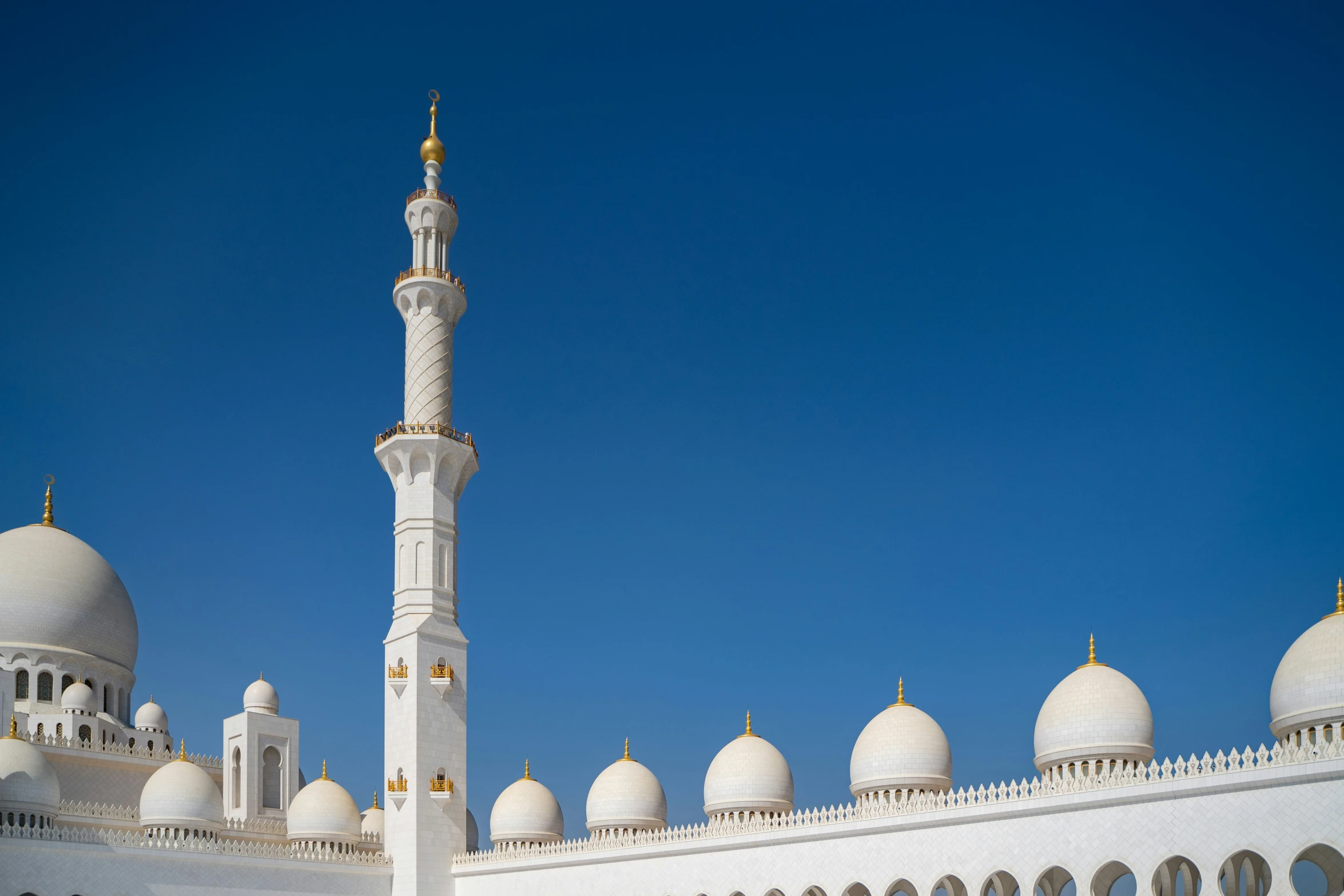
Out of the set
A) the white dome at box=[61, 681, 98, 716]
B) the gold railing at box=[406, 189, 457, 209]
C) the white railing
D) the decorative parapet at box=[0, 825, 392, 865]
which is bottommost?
the decorative parapet at box=[0, 825, 392, 865]

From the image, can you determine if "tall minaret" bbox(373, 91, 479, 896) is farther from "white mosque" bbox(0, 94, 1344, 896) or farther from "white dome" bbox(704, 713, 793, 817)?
"white dome" bbox(704, 713, 793, 817)

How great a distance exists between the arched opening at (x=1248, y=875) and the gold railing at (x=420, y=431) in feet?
73.5

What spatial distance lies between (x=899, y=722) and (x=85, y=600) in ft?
79.8

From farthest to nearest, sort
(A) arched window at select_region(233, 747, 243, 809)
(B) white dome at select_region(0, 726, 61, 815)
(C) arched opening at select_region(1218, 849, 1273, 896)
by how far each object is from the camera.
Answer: (A) arched window at select_region(233, 747, 243, 809)
(B) white dome at select_region(0, 726, 61, 815)
(C) arched opening at select_region(1218, 849, 1273, 896)

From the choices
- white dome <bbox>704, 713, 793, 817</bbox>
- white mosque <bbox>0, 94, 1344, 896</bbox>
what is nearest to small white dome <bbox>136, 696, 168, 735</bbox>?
white mosque <bbox>0, 94, 1344, 896</bbox>

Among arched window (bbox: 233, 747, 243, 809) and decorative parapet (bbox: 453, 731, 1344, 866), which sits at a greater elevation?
arched window (bbox: 233, 747, 243, 809)

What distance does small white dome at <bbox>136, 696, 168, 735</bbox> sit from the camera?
4038 cm

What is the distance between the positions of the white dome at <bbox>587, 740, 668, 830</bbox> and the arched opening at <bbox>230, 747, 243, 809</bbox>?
1036 cm

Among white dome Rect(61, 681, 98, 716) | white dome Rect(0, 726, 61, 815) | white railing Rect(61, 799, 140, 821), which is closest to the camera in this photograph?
white dome Rect(0, 726, 61, 815)

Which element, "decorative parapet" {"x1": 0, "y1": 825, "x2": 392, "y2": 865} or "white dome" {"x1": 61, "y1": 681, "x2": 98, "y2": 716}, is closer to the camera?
"decorative parapet" {"x1": 0, "y1": 825, "x2": 392, "y2": 865}

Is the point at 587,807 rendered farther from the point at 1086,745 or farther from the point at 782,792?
the point at 1086,745

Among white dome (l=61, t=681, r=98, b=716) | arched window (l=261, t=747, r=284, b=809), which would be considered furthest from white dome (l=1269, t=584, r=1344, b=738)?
white dome (l=61, t=681, r=98, b=716)

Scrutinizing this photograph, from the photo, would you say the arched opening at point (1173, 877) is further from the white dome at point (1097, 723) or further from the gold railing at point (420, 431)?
the gold railing at point (420, 431)

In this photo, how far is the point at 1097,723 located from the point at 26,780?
23.7 meters
